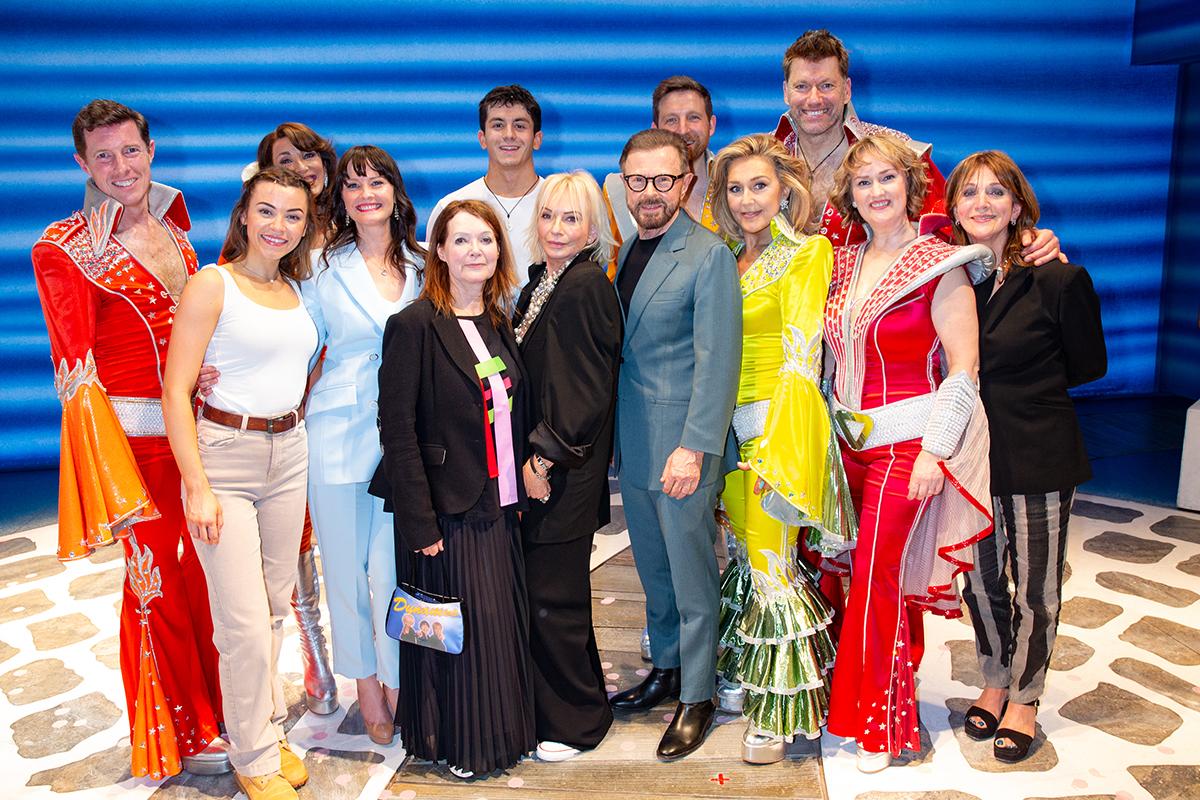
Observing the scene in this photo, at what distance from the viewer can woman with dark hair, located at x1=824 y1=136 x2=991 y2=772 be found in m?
2.52

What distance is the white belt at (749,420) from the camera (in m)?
2.75

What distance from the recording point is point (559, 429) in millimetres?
2549

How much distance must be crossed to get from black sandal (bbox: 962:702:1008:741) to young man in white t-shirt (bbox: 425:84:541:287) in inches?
87.5

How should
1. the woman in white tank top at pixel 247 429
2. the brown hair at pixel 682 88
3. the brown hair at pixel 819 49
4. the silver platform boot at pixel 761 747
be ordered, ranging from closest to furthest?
1. the woman in white tank top at pixel 247 429
2. the silver platform boot at pixel 761 747
3. the brown hair at pixel 819 49
4. the brown hair at pixel 682 88

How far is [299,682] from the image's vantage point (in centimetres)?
338

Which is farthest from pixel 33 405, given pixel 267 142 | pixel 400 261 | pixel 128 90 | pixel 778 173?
pixel 778 173

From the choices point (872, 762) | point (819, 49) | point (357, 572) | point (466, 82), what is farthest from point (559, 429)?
point (466, 82)

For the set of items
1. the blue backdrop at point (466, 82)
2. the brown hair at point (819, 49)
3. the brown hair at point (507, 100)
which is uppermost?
the blue backdrop at point (466, 82)

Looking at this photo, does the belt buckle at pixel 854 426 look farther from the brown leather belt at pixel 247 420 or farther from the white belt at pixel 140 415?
the white belt at pixel 140 415

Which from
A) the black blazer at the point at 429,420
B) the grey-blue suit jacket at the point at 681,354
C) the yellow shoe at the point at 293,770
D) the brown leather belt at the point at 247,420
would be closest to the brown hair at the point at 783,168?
the grey-blue suit jacket at the point at 681,354

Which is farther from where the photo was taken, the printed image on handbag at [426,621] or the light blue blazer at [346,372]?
the light blue blazer at [346,372]

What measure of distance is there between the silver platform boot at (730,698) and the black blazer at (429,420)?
1195 millimetres

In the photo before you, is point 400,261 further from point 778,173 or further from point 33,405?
point 33,405

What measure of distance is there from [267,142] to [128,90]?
3384 millimetres
